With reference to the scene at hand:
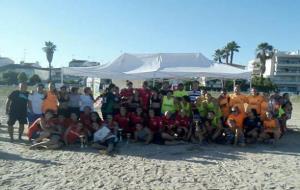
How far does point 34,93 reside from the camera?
444 inches

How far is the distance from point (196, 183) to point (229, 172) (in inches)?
44.6

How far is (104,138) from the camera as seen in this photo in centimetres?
1027

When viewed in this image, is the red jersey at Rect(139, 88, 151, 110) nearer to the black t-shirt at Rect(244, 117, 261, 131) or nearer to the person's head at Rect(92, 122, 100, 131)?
the person's head at Rect(92, 122, 100, 131)

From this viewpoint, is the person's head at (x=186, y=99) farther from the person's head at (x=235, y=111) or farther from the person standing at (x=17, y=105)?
the person standing at (x=17, y=105)

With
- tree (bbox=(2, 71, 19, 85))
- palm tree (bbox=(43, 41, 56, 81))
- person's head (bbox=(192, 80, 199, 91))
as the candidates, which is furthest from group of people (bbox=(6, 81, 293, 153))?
palm tree (bbox=(43, 41, 56, 81))

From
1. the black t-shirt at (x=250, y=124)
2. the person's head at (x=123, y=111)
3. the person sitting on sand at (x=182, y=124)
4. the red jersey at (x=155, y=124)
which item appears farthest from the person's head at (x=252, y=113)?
the person's head at (x=123, y=111)

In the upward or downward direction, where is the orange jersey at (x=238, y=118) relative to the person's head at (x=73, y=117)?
upward

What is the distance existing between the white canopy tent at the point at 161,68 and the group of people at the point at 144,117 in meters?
1.68

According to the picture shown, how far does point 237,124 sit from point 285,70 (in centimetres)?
8571

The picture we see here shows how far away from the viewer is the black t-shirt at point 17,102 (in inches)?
435

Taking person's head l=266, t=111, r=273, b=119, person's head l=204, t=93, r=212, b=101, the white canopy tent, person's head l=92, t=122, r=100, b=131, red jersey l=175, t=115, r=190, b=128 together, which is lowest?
person's head l=92, t=122, r=100, b=131

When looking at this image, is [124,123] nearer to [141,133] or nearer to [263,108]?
[141,133]

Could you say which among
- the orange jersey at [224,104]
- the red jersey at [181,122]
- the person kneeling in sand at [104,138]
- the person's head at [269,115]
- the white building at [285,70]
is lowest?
the person kneeling in sand at [104,138]

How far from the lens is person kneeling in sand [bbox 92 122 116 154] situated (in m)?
10.1
